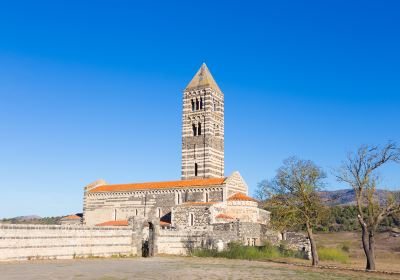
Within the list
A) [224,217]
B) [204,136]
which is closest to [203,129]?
[204,136]

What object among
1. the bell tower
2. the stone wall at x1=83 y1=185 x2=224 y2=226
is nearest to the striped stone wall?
the bell tower

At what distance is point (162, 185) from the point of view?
5903 cm

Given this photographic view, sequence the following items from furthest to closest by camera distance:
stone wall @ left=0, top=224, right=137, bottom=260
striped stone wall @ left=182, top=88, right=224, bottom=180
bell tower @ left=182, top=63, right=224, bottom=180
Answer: bell tower @ left=182, top=63, right=224, bottom=180, striped stone wall @ left=182, top=88, right=224, bottom=180, stone wall @ left=0, top=224, right=137, bottom=260

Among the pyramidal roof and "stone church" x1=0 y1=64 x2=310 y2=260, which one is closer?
"stone church" x1=0 y1=64 x2=310 y2=260

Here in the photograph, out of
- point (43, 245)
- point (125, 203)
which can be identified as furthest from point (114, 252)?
point (125, 203)

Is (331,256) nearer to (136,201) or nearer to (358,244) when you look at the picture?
(358,244)

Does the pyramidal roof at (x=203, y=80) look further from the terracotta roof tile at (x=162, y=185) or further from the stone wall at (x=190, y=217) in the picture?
the stone wall at (x=190, y=217)

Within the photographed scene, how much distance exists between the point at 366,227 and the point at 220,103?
149ft

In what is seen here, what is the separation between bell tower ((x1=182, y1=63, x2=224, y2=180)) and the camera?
219 ft

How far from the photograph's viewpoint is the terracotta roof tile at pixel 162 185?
5621 cm

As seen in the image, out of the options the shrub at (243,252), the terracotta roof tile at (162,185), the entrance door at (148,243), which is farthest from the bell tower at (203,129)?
the entrance door at (148,243)

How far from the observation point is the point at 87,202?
63.5m

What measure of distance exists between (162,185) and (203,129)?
12776mm

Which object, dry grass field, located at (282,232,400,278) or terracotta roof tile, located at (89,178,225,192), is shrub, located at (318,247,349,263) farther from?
terracotta roof tile, located at (89,178,225,192)
